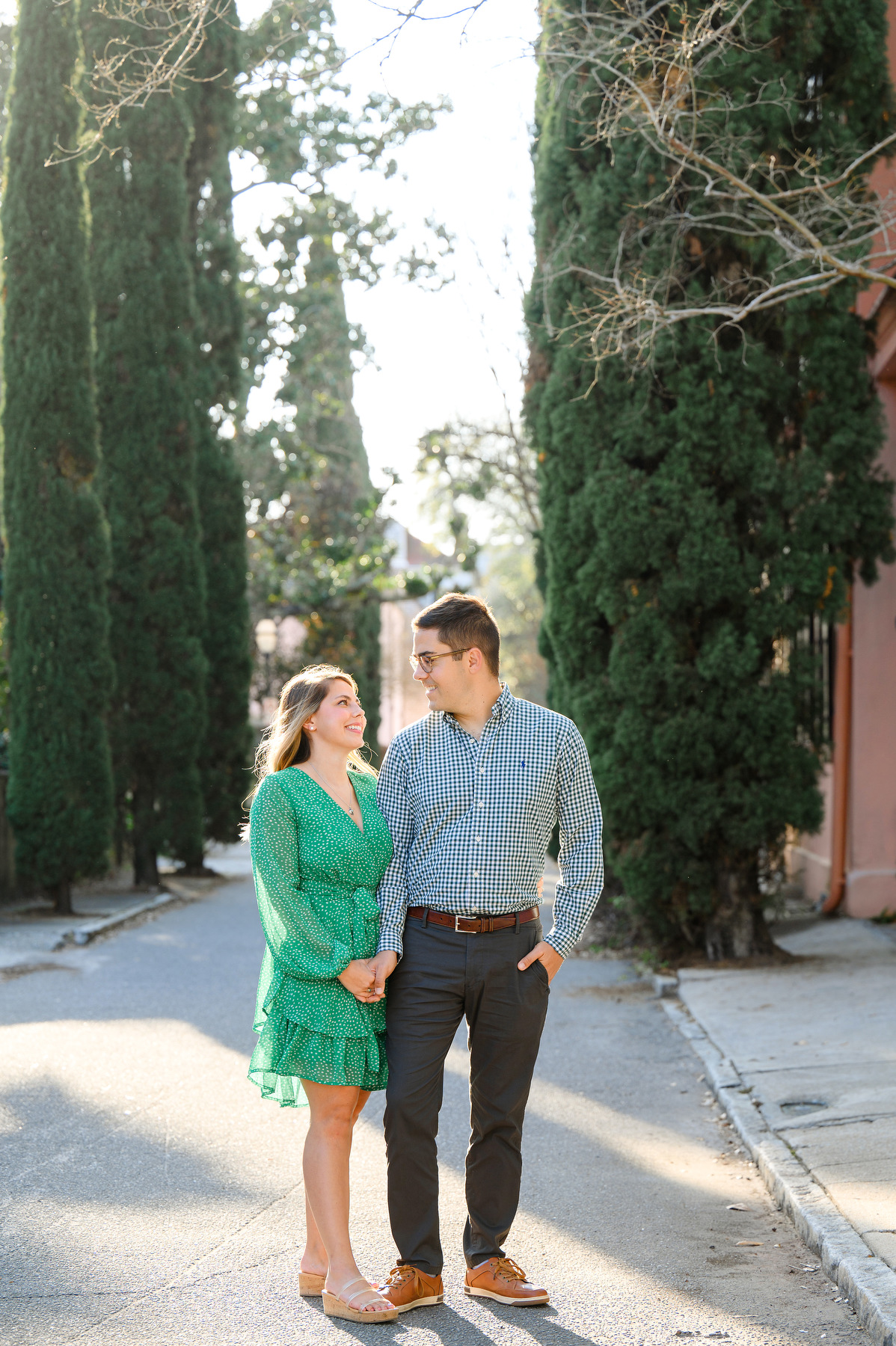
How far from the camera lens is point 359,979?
154 inches

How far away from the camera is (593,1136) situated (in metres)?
6.15

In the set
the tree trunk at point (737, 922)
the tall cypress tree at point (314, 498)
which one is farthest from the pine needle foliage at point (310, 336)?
the tree trunk at point (737, 922)

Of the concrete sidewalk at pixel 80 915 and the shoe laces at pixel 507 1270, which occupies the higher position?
the shoe laces at pixel 507 1270

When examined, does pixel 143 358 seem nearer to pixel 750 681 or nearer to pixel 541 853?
pixel 750 681

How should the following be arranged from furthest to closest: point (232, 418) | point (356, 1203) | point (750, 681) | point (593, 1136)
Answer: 1. point (232, 418)
2. point (750, 681)
3. point (593, 1136)
4. point (356, 1203)

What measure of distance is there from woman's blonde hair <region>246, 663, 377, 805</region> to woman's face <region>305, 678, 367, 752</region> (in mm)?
19

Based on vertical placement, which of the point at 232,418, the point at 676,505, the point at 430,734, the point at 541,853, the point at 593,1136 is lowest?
the point at 593,1136

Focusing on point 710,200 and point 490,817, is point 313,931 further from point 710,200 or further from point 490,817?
point 710,200

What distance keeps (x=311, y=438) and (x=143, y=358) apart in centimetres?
1067

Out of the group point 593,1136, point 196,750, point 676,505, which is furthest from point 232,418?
point 593,1136

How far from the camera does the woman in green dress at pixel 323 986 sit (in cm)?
393

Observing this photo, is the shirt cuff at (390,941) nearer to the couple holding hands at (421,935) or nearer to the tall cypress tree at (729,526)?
the couple holding hands at (421,935)

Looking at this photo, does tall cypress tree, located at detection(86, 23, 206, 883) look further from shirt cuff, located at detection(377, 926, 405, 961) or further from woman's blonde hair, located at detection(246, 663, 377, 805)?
shirt cuff, located at detection(377, 926, 405, 961)

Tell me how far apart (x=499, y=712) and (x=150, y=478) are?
14.6 m
